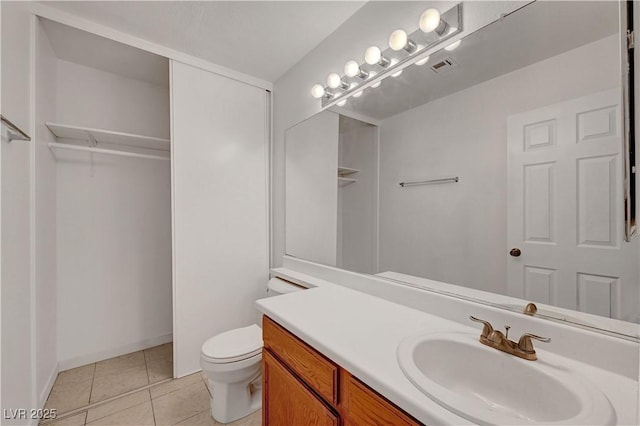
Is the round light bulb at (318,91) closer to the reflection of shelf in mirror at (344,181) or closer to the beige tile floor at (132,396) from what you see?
Answer: the reflection of shelf in mirror at (344,181)

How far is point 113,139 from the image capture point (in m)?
2.26

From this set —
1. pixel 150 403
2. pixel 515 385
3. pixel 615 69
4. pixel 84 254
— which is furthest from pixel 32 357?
pixel 615 69

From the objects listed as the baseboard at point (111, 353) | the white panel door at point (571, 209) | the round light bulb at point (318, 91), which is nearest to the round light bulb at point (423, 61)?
the white panel door at point (571, 209)

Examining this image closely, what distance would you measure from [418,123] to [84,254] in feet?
8.78

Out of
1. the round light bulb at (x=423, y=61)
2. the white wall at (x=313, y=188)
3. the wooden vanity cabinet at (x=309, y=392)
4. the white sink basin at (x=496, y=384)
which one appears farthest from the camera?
the white wall at (x=313, y=188)

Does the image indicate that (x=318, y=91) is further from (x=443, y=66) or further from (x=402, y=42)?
(x=443, y=66)

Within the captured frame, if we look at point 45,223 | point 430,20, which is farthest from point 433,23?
point 45,223

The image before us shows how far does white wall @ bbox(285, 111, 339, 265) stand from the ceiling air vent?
0.71 meters

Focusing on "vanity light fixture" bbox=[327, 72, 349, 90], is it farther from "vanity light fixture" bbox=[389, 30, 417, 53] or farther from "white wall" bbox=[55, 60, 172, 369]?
"white wall" bbox=[55, 60, 172, 369]

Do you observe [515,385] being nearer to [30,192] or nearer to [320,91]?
[320,91]

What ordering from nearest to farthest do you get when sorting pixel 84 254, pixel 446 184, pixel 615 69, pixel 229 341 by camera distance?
pixel 615 69 → pixel 446 184 → pixel 229 341 → pixel 84 254

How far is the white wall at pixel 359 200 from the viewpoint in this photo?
5.22ft

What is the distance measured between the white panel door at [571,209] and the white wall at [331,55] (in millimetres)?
512

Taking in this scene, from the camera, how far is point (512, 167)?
1.05 metres
